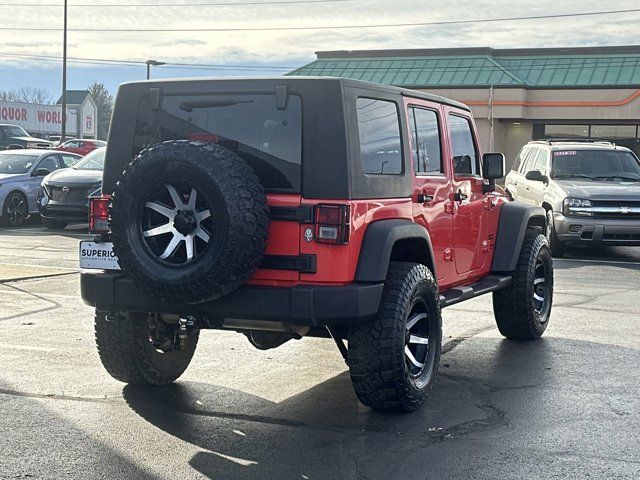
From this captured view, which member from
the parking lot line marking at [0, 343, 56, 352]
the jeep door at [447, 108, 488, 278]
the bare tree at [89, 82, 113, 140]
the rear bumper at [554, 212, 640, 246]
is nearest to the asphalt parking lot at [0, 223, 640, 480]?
the parking lot line marking at [0, 343, 56, 352]

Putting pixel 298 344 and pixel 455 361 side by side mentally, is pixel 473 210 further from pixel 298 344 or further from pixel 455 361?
pixel 298 344

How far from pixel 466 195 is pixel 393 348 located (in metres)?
2.11

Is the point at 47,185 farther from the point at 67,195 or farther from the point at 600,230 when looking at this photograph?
the point at 600,230

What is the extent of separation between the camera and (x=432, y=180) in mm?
6734

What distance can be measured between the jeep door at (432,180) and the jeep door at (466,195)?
173 mm

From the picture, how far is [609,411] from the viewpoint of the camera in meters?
6.11

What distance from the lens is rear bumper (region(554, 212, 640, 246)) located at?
14633 mm

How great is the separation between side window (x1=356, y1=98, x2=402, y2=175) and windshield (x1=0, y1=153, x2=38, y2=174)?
14659 millimetres

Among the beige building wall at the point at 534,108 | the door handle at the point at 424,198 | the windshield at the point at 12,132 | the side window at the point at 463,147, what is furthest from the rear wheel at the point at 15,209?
the beige building wall at the point at 534,108

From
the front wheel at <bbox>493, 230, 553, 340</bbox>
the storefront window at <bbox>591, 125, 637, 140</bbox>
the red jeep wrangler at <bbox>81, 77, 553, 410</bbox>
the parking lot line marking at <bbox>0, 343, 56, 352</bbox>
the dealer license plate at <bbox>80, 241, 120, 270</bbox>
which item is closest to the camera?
the red jeep wrangler at <bbox>81, 77, 553, 410</bbox>

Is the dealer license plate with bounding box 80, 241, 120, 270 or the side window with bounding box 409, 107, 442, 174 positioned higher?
the side window with bounding box 409, 107, 442, 174

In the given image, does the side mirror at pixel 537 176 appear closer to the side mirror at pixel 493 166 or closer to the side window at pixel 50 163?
the side mirror at pixel 493 166

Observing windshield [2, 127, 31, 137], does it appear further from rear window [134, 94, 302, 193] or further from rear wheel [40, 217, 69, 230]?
rear window [134, 94, 302, 193]

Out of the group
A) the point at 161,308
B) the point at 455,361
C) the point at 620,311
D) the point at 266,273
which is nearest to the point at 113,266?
the point at 161,308
